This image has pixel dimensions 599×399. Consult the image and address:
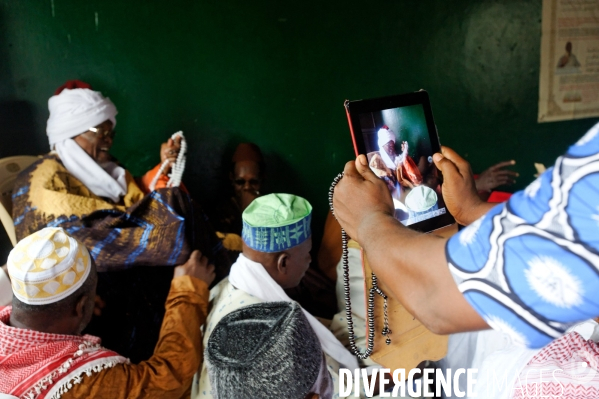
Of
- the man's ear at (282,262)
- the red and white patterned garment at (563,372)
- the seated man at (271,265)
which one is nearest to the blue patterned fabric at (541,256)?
the red and white patterned garment at (563,372)

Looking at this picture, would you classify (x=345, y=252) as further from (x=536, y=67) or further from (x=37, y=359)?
(x=536, y=67)

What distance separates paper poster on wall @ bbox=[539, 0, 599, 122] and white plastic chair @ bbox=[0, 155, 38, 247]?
3.19 metres

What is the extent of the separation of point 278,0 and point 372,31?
0.59 metres

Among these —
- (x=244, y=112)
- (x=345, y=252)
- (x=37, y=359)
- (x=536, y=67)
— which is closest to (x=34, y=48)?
(x=244, y=112)

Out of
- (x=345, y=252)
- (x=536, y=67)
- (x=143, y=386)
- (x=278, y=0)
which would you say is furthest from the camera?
(x=536, y=67)

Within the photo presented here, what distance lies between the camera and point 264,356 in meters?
1.00

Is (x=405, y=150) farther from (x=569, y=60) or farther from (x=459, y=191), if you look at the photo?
(x=569, y=60)

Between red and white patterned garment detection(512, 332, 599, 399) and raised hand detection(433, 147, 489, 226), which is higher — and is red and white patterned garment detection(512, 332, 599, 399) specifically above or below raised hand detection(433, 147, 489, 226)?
below

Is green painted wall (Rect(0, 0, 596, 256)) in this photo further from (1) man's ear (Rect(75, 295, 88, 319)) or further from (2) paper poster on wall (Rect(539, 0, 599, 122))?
(1) man's ear (Rect(75, 295, 88, 319))

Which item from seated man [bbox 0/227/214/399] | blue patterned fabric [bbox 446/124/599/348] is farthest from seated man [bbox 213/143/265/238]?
blue patterned fabric [bbox 446/124/599/348]

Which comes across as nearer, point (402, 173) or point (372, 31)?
point (402, 173)

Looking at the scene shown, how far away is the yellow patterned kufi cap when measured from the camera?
4.00 feet

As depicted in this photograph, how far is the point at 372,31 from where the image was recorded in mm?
2781

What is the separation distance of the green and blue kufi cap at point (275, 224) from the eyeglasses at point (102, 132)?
3.11ft
